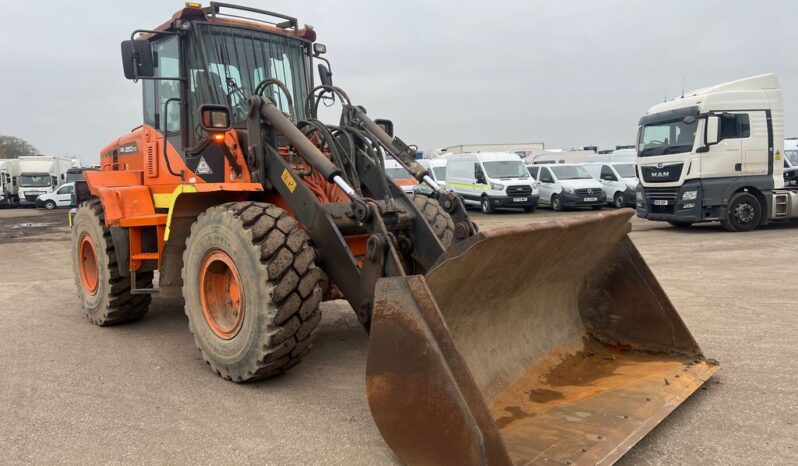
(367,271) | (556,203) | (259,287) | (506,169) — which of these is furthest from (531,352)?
(556,203)

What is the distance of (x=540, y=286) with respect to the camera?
415cm

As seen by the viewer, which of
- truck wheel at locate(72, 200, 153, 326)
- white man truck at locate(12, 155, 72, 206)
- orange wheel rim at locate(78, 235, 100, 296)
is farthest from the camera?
white man truck at locate(12, 155, 72, 206)

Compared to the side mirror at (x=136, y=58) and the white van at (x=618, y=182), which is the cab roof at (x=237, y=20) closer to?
the side mirror at (x=136, y=58)

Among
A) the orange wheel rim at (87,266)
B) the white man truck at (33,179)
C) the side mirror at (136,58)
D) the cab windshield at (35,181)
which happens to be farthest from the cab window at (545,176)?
the cab windshield at (35,181)

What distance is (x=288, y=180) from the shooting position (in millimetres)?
4309

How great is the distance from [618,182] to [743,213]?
8.77m

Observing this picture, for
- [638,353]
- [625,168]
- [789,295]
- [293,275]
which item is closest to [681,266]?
[789,295]

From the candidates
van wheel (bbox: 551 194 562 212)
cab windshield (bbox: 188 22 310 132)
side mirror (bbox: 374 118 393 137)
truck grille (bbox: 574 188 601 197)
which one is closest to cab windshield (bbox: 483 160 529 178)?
van wheel (bbox: 551 194 562 212)

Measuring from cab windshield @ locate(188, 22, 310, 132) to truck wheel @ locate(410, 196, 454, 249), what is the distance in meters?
1.54

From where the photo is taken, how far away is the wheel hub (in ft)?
44.9

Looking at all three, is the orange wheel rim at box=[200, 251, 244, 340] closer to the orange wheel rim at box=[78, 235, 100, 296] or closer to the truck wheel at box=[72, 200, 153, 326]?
the truck wheel at box=[72, 200, 153, 326]

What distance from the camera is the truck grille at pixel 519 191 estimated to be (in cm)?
2116

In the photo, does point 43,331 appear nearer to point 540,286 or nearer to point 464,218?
point 464,218

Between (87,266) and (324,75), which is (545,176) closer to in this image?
(324,75)
